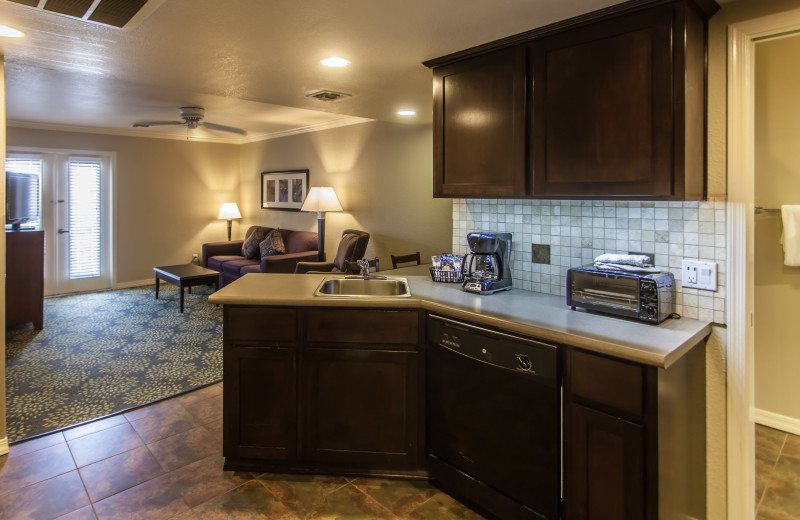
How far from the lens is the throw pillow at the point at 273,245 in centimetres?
668

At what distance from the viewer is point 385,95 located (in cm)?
339

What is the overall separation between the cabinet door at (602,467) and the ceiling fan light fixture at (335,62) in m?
2.00

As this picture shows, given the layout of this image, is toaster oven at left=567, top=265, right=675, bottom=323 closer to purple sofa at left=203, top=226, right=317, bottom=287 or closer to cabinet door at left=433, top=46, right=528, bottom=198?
cabinet door at left=433, top=46, right=528, bottom=198

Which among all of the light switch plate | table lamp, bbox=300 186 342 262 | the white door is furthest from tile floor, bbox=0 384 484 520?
the white door

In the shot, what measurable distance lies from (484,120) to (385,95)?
47.7 inches

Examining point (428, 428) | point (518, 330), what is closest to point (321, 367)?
point (428, 428)

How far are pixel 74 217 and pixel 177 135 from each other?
6.19 ft

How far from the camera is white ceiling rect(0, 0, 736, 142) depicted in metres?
1.92

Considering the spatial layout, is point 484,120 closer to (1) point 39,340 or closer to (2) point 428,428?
(2) point 428,428

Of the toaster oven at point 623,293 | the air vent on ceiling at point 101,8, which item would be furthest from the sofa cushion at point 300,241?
the toaster oven at point 623,293

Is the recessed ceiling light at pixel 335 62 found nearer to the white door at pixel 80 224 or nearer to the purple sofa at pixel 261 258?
the purple sofa at pixel 261 258

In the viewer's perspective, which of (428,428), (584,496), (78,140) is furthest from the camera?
(78,140)

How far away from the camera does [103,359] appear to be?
4.17 m

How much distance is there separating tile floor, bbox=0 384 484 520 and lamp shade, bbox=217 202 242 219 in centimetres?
533
